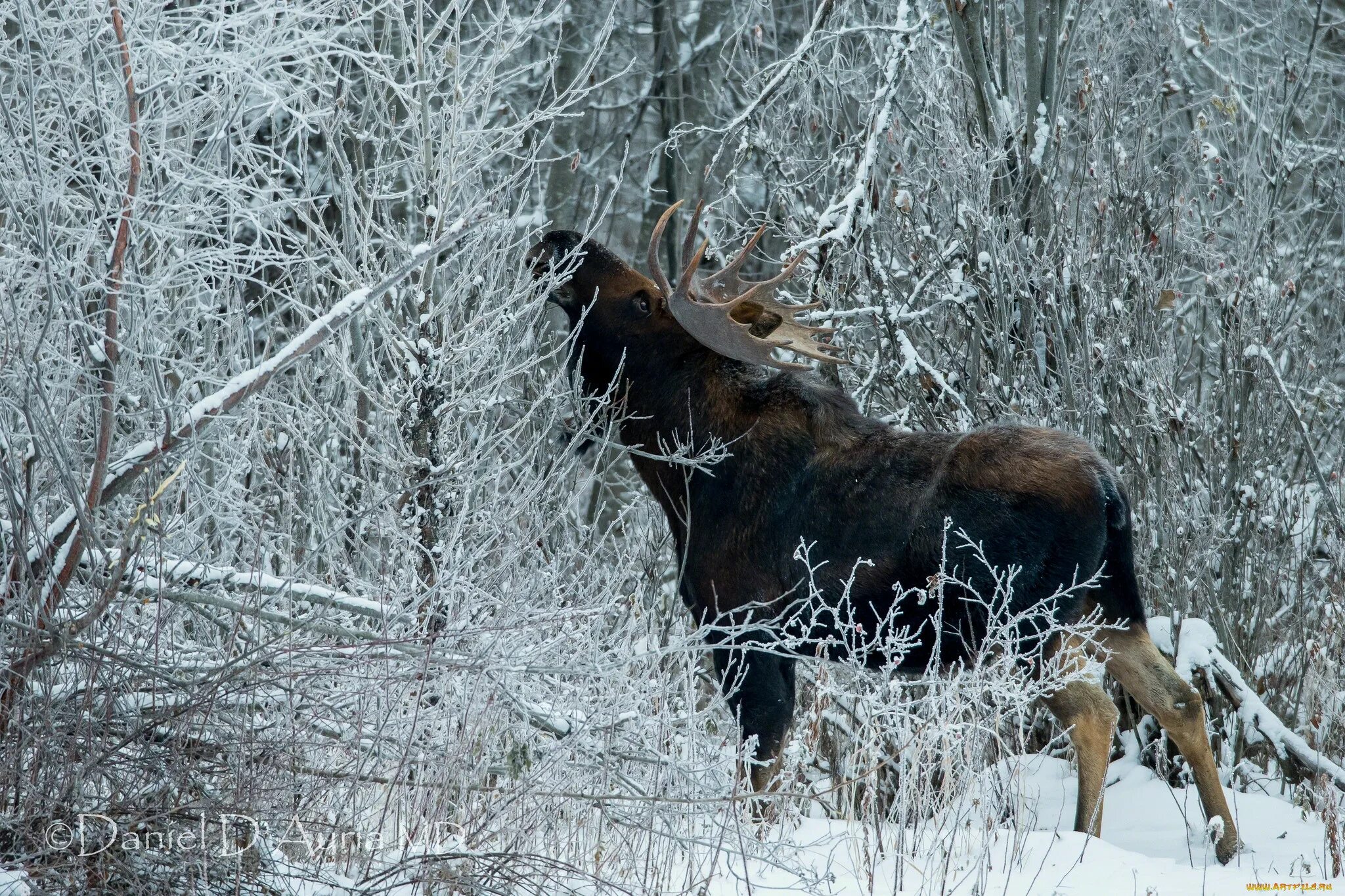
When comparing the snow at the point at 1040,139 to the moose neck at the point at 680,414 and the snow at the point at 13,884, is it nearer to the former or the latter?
the moose neck at the point at 680,414

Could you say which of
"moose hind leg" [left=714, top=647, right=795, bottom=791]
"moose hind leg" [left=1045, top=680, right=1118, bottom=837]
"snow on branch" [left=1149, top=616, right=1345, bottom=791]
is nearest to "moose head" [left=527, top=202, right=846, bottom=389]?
"moose hind leg" [left=714, top=647, right=795, bottom=791]

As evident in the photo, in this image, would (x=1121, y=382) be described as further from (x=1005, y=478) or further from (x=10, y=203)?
(x=10, y=203)

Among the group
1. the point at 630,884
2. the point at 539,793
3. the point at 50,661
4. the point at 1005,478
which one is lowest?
the point at 630,884

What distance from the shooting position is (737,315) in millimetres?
5895

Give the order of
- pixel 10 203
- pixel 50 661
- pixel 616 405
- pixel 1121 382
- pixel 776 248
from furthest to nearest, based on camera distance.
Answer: pixel 776 248, pixel 1121 382, pixel 616 405, pixel 10 203, pixel 50 661

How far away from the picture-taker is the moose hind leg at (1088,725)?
507 cm

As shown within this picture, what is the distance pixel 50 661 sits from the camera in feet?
10.9

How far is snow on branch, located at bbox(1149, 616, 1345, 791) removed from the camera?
5773 mm

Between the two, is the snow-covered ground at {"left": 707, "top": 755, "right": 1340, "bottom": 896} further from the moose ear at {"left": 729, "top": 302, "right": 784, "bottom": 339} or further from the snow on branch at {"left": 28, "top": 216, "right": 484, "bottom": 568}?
the moose ear at {"left": 729, "top": 302, "right": 784, "bottom": 339}

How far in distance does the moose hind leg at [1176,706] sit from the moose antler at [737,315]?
155 centimetres

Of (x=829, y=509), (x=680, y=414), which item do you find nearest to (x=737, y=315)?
(x=680, y=414)

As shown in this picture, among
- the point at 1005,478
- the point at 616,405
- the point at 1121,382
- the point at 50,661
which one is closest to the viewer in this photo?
the point at 50,661

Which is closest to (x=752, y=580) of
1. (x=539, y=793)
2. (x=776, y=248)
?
(x=539, y=793)

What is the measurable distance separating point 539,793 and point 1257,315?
4754 millimetres
